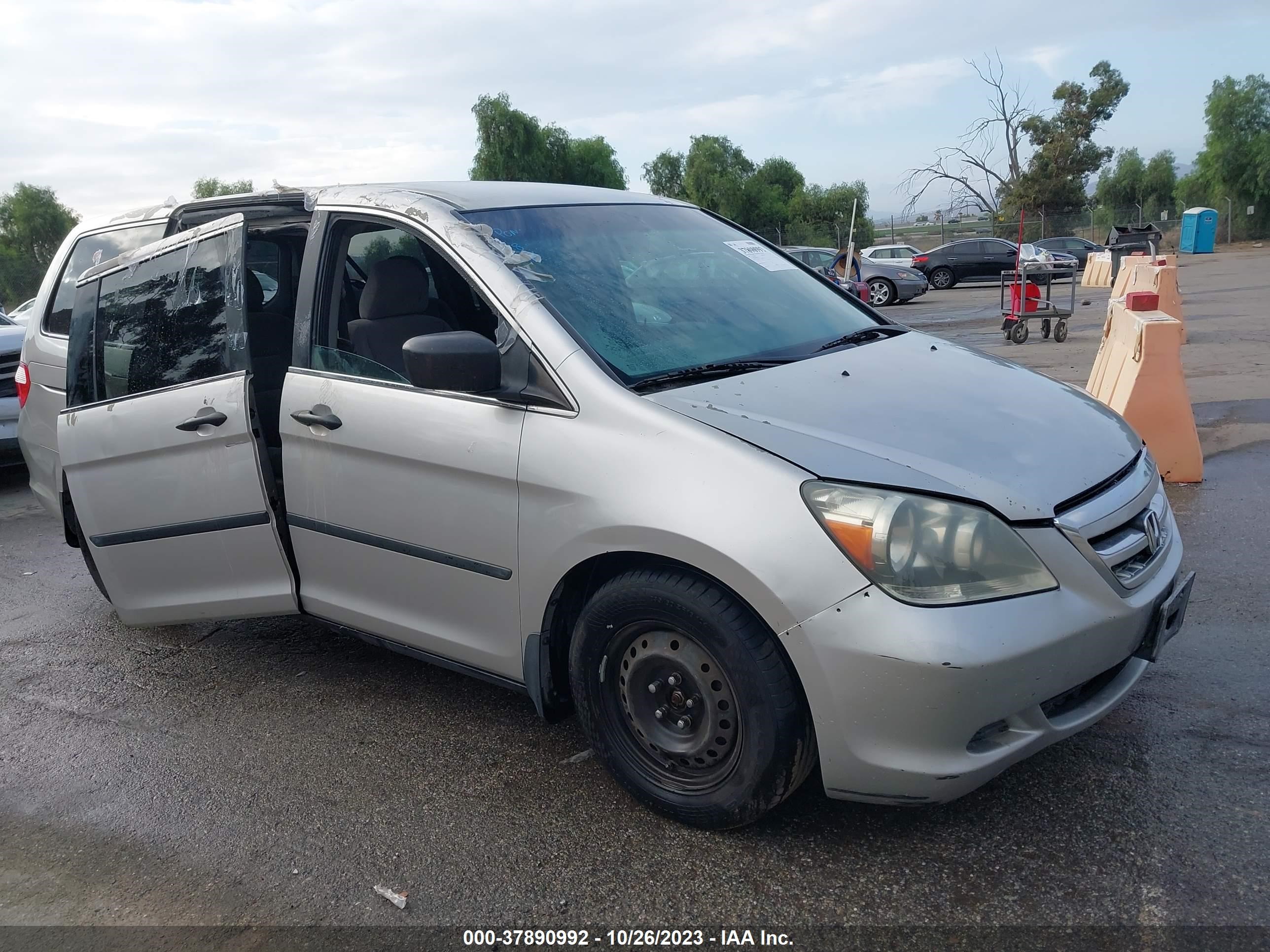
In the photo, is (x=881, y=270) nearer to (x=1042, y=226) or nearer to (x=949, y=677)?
(x=949, y=677)

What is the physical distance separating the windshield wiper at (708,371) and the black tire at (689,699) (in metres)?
0.55

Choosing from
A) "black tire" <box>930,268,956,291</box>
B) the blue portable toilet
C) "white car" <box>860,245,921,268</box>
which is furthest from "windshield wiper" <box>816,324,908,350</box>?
the blue portable toilet

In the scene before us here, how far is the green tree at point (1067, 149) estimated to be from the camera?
61.0 meters

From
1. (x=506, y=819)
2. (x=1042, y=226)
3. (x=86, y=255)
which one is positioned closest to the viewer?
(x=506, y=819)

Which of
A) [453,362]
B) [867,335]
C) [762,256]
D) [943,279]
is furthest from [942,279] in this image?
[453,362]

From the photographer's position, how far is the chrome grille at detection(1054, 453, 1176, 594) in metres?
2.54

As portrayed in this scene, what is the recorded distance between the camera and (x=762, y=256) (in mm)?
4062

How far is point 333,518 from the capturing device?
344 centimetres

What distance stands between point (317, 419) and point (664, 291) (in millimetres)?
1228

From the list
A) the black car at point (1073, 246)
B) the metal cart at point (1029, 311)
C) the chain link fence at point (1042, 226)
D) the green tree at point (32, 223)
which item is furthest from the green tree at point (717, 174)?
the metal cart at point (1029, 311)

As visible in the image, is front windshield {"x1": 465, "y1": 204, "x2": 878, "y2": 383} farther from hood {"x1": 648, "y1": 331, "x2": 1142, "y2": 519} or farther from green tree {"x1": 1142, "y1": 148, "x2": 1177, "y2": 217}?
green tree {"x1": 1142, "y1": 148, "x2": 1177, "y2": 217}

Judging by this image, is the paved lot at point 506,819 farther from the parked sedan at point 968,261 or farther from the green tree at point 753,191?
the green tree at point 753,191

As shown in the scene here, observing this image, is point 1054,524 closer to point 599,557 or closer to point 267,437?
point 599,557

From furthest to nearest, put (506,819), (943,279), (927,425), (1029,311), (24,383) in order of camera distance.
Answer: (943,279)
(1029,311)
(24,383)
(506,819)
(927,425)
